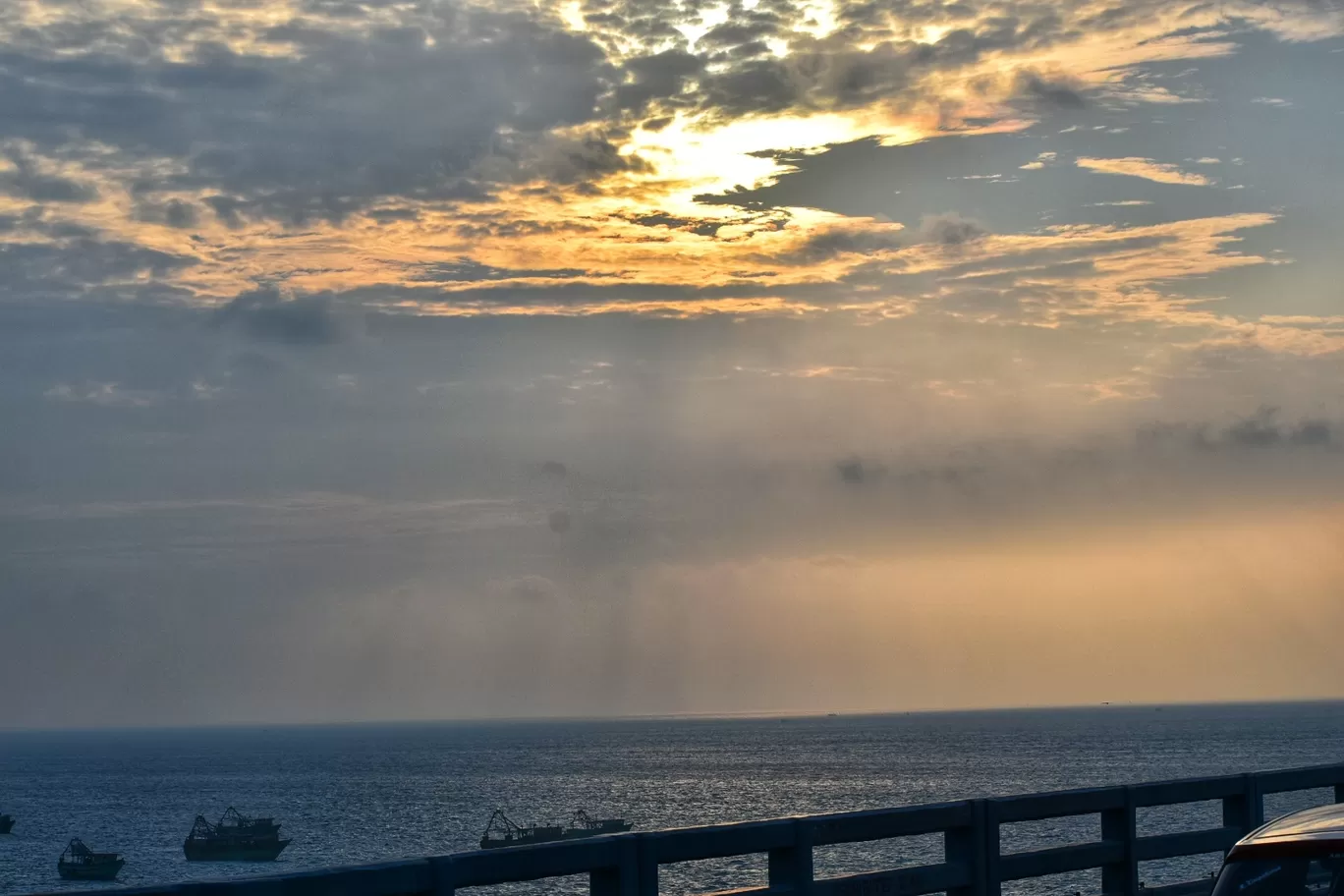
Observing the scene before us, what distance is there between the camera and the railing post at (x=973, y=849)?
9461 millimetres

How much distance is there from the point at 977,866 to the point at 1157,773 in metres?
145

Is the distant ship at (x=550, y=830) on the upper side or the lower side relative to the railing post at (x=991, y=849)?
lower

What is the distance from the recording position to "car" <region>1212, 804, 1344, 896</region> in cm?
595

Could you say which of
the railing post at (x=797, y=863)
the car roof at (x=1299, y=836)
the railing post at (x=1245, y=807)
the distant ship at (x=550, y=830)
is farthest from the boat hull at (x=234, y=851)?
the car roof at (x=1299, y=836)

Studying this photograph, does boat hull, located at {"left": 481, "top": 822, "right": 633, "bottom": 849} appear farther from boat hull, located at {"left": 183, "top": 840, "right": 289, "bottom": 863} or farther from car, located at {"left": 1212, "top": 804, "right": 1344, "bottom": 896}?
car, located at {"left": 1212, "top": 804, "right": 1344, "bottom": 896}

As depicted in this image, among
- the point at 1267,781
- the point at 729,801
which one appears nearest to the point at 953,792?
the point at 729,801

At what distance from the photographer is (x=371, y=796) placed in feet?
547

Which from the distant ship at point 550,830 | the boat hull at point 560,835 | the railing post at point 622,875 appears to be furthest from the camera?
the distant ship at point 550,830

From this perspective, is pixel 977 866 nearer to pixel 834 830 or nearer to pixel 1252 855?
pixel 834 830

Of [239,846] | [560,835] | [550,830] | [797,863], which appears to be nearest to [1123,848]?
[797,863]

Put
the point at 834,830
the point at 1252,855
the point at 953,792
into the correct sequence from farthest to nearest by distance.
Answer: the point at 953,792 < the point at 834,830 < the point at 1252,855

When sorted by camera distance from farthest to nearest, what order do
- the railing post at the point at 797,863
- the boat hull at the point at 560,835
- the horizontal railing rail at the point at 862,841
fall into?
the boat hull at the point at 560,835
the railing post at the point at 797,863
the horizontal railing rail at the point at 862,841

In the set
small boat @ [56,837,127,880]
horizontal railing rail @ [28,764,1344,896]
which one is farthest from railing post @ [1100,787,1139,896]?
small boat @ [56,837,127,880]

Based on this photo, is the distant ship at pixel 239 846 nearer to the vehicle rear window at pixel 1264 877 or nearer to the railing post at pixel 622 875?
the railing post at pixel 622 875
